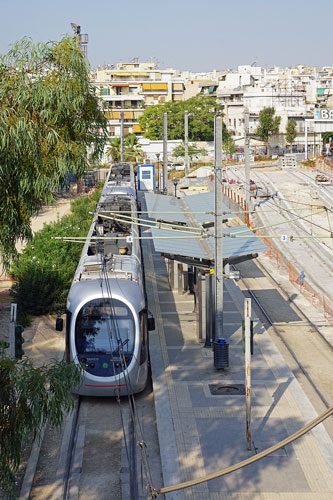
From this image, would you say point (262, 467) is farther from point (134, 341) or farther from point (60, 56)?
point (60, 56)

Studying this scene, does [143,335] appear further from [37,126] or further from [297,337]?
[297,337]

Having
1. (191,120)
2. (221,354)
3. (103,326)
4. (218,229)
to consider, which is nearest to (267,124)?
(191,120)

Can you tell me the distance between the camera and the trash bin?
17.2 metres

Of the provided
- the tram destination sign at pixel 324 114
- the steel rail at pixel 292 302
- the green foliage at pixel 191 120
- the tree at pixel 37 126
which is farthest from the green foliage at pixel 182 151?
the tree at pixel 37 126

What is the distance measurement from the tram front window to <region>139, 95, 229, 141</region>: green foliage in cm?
7271

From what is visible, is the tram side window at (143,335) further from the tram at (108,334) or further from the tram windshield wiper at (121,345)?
the tram windshield wiper at (121,345)

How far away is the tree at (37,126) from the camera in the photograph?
10852 mm

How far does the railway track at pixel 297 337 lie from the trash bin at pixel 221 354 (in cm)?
197

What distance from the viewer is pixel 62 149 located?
37.4 ft

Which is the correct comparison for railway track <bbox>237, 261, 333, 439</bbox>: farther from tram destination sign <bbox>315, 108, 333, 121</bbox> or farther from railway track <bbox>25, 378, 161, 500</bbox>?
tram destination sign <bbox>315, 108, 333, 121</bbox>

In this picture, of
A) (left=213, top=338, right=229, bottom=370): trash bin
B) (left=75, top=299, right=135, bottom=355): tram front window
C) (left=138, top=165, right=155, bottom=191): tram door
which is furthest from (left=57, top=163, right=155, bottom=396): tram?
(left=138, top=165, right=155, bottom=191): tram door

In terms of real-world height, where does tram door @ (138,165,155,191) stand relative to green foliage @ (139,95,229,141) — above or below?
below

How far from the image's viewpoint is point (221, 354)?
17297 mm

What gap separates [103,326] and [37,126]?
18.8 feet
